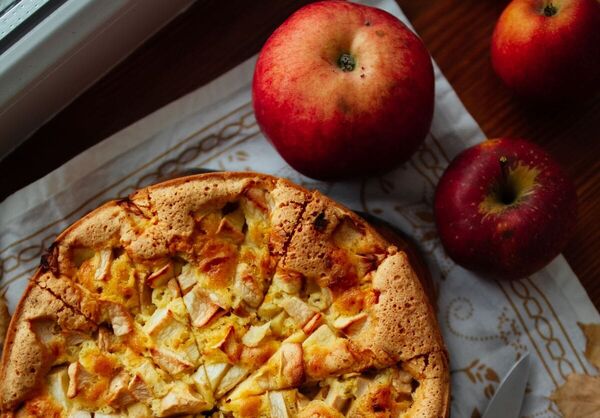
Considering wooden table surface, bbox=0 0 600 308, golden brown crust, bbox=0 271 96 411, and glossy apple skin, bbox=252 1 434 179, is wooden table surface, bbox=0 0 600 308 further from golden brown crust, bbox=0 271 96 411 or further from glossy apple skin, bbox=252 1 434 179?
golden brown crust, bbox=0 271 96 411

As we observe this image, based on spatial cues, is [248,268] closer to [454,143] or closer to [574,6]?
[454,143]

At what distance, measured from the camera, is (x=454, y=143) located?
156 centimetres

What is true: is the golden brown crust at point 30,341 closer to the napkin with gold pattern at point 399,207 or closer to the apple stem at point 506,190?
the napkin with gold pattern at point 399,207

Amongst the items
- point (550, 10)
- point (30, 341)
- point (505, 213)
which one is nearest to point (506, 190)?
point (505, 213)

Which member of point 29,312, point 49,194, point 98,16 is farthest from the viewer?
point 49,194

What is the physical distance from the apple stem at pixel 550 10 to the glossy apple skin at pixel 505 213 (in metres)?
0.25

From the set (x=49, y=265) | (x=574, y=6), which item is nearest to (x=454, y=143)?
(x=574, y=6)

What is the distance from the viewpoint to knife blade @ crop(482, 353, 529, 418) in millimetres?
1446

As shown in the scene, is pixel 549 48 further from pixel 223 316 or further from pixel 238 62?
pixel 223 316

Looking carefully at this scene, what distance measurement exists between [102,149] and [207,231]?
371mm

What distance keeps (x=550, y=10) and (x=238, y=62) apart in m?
0.62

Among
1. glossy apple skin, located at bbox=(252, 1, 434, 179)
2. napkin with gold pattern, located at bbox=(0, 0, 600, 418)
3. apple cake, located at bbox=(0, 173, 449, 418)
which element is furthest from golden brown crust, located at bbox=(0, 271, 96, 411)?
glossy apple skin, located at bbox=(252, 1, 434, 179)

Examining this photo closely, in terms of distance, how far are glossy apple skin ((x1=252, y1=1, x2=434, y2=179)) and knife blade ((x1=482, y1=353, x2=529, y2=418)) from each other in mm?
480

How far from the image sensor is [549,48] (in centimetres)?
142
